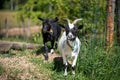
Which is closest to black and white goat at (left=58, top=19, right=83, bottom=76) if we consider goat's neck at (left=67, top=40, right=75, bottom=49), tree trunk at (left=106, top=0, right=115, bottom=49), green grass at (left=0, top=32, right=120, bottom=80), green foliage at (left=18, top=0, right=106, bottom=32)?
goat's neck at (left=67, top=40, right=75, bottom=49)

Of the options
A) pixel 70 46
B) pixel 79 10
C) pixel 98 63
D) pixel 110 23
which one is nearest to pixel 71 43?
pixel 70 46

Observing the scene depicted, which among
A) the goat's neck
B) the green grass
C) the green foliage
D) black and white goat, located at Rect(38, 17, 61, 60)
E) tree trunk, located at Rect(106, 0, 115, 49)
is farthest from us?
the green foliage

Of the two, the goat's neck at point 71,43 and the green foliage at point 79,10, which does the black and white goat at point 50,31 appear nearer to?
the goat's neck at point 71,43

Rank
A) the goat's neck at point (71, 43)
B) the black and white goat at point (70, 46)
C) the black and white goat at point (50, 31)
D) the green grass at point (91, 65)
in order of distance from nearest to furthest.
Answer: the black and white goat at point (70, 46), the goat's neck at point (71, 43), the green grass at point (91, 65), the black and white goat at point (50, 31)

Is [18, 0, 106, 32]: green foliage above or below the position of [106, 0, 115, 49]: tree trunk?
below

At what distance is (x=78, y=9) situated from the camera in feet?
65.5

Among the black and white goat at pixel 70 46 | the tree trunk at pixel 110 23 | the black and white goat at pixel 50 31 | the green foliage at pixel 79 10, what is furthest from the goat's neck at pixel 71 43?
the green foliage at pixel 79 10

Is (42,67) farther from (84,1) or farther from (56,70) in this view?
(84,1)

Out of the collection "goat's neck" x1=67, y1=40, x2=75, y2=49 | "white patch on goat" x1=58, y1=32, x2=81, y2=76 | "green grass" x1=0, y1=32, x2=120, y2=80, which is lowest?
"green grass" x1=0, y1=32, x2=120, y2=80

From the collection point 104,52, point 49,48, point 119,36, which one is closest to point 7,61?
point 49,48

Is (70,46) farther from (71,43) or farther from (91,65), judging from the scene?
(91,65)

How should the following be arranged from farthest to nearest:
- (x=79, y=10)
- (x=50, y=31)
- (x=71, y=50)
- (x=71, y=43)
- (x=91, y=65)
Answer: (x=79, y=10)
(x=50, y=31)
(x=91, y=65)
(x=71, y=50)
(x=71, y=43)

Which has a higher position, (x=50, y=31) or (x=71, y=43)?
(x=71, y=43)

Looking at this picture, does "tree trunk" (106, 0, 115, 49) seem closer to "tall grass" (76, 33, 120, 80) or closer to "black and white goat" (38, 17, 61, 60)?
"tall grass" (76, 33, 120, 80)
